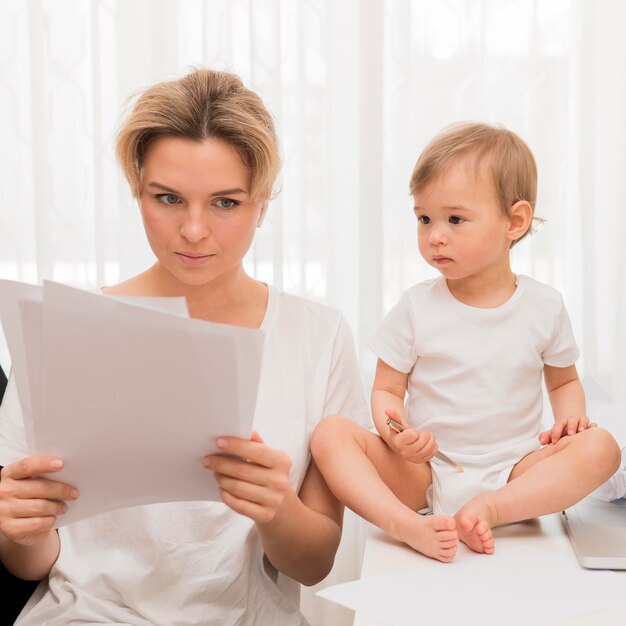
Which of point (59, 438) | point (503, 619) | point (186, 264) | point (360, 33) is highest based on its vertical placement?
point (360, 33)

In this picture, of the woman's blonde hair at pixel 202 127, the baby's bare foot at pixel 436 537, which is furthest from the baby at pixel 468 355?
the woman's blonde hair at pixel 202 127

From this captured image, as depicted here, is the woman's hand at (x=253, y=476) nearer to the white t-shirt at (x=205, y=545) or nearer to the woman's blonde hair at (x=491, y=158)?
the white t-shirt at (x=205, y=545)

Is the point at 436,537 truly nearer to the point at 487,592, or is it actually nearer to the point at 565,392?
the point at 487,592

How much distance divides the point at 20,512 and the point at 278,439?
0.40 meters

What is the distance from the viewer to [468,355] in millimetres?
1272

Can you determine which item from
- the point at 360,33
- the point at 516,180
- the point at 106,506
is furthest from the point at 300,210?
the point at 106,506

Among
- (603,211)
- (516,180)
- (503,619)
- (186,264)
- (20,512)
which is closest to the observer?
(503,619)

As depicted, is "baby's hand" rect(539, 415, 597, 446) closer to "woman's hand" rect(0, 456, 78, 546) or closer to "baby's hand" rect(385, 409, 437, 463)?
"baby's hand" rect(385, 409, 437, 463)

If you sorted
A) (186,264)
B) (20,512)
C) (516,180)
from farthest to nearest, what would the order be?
(516,180) → (186,264) → (20,512)

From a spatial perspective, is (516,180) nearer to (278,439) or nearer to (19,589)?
(278,439)

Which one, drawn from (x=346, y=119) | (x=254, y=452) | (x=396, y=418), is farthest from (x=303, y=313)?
(x=346, y=119)

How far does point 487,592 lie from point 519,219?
2.04 feet

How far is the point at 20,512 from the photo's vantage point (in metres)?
0.93

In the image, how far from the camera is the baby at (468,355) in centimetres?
121
